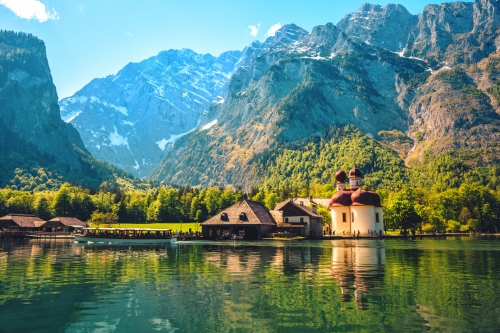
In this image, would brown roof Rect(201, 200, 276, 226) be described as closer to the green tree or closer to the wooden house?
the wooden house

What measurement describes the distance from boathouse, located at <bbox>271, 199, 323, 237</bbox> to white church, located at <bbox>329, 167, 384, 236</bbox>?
768 centimetres

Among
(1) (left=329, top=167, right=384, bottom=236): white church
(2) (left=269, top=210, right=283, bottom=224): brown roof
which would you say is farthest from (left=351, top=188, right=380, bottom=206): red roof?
(2) (left=269, top=210, right=283, bottom=224): brown roof

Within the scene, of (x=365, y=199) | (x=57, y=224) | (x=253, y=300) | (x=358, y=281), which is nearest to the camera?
(x=253, y=300)

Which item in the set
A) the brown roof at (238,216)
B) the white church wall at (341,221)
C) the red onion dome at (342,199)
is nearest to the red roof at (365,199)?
the red onion dome at (342,199)

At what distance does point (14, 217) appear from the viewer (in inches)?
5399

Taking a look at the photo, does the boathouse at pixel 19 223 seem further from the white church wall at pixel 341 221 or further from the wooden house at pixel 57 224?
the white church wall at pixel 341 221

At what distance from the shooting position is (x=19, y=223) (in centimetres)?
13512

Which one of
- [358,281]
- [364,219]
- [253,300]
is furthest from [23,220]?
[253,300]

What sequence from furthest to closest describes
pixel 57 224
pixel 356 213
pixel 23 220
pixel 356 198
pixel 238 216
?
pixel 23 220 < pixel 57 224 < pixel 356 198 < pixel 356 213 < pixel 238 216

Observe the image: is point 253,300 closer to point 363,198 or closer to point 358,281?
point 358,281

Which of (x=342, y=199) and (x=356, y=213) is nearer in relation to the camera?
(x=356, y=213)

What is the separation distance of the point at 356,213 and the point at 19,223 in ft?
334

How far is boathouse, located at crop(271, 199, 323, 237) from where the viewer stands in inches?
4420

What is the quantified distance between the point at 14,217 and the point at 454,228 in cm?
13849
